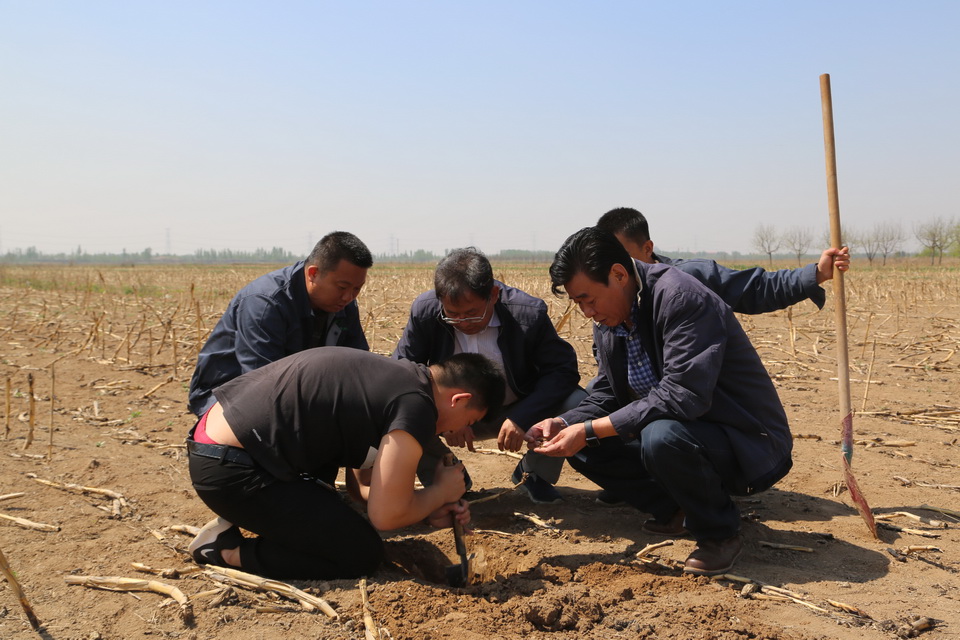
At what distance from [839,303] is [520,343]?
1.64 m

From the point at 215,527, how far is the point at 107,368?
5248 millimetres

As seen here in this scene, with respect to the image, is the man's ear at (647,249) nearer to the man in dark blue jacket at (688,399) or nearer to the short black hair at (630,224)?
the short black hair at (630,224)

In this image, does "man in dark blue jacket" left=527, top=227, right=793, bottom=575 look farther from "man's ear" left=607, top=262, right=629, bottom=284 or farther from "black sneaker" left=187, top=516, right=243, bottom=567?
"black sneaker" left=187, top=516, right=243, bottom=567

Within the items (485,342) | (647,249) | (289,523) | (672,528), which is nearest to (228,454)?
(289,523)

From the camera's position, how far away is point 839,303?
338cm

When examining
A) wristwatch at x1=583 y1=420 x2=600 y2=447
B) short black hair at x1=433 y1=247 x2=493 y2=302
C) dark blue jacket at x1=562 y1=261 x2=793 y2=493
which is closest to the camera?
dark blue jacket at x1=562 y1=261 x2=793 y2=493

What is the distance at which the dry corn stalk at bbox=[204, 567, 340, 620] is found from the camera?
2.61m

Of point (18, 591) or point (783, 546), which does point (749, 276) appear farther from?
point (18, 591)

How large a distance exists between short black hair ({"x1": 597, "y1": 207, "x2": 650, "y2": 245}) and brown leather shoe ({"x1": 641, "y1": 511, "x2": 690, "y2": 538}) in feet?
5.16

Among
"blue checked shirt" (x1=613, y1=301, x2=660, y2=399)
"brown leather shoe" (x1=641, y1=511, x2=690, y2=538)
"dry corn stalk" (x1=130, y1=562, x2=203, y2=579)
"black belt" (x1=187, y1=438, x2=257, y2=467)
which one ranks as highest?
"blue checked shirt" (x1=613, y1=301, x2=660, y2=399)

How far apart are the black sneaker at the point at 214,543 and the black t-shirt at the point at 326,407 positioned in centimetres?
46

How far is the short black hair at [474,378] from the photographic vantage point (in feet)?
8.98

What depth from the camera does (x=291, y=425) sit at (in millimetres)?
2725

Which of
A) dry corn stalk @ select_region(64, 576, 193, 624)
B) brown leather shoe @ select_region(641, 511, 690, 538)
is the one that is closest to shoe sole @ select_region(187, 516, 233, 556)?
dry corn stalk @ select_region(64, 576, 193, 624)
